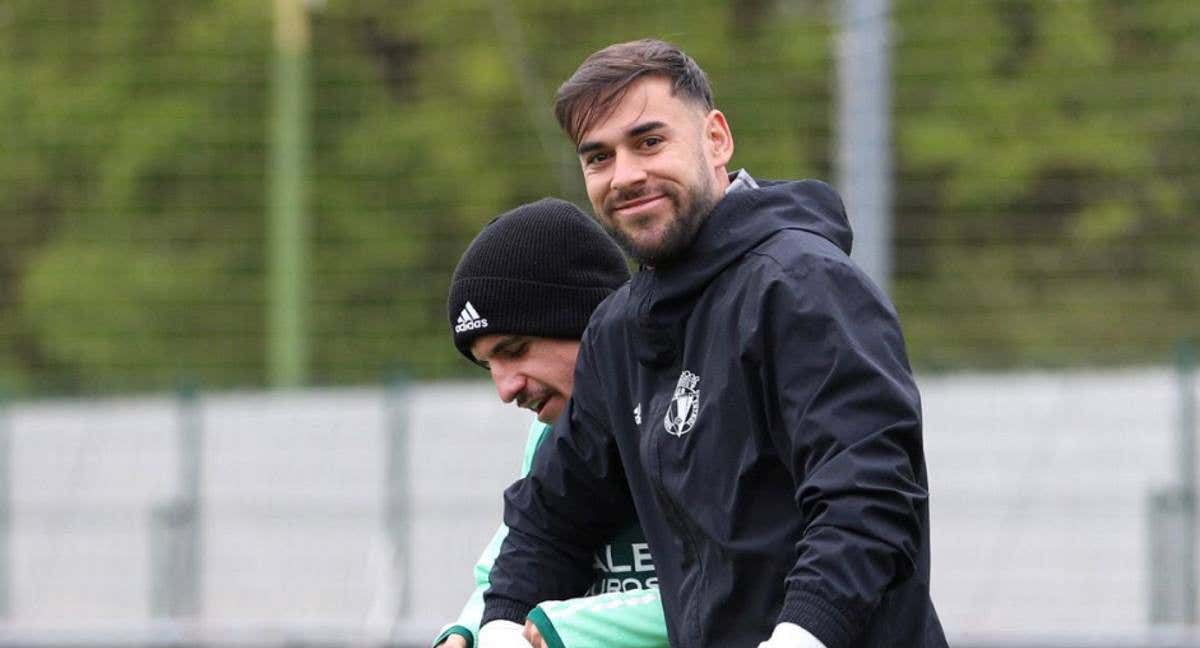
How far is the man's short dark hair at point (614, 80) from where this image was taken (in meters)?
2.86

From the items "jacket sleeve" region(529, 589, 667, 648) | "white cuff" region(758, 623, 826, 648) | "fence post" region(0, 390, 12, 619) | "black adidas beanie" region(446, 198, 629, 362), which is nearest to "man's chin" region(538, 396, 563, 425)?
"black adidas beanie" region(446, 198, 629, 362)

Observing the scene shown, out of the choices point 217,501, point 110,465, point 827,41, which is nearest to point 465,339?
point 217,501

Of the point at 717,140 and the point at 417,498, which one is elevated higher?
the point at 717,140

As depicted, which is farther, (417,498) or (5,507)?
(5,507)

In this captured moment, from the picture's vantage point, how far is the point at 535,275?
329 cm

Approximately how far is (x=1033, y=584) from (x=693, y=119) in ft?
18.6

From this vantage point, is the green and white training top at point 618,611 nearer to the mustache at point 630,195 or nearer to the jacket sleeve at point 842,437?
the jacket sleeve at point 842,437

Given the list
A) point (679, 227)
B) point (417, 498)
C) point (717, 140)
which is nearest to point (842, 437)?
point (679, 227)

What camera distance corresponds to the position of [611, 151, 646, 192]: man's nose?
2.82 m

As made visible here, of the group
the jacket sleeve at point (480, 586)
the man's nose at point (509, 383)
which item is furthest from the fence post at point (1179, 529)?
the man's nose at point (509, 383)

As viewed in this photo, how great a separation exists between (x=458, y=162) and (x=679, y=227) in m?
9.48

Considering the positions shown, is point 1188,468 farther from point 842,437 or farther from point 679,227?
point 842,437

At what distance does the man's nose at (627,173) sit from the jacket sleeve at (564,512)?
317 millimetres

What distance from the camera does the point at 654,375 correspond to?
2875 millimetres
